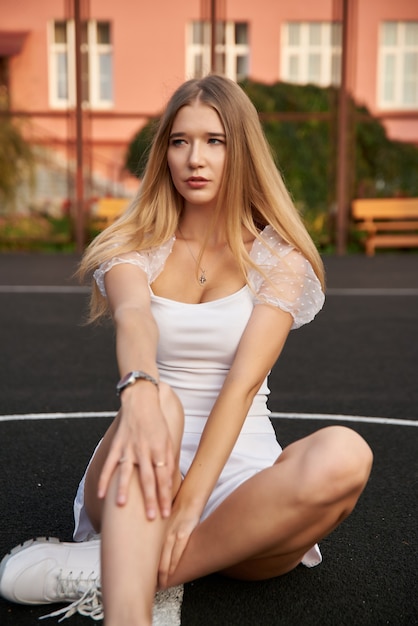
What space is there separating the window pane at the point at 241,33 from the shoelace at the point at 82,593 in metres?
18.1

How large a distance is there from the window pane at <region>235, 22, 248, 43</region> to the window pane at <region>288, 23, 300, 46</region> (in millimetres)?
945

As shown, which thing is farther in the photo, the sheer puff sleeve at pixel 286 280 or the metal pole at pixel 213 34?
the metal pole at pixel 213 34

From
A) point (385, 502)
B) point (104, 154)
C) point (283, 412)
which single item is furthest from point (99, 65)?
point (385, 502)

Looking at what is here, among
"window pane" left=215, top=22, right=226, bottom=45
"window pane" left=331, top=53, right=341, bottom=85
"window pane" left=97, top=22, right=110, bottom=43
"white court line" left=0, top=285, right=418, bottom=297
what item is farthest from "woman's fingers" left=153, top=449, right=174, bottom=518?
"window pane" left=97, top=22, right=110, bottom=43

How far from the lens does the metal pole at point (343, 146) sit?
45.7 ft

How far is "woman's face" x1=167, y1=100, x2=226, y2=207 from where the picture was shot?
2.77m

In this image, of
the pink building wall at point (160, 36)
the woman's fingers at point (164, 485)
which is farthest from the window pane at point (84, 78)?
the woman's fingers at point (164, 485)

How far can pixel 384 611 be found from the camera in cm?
264

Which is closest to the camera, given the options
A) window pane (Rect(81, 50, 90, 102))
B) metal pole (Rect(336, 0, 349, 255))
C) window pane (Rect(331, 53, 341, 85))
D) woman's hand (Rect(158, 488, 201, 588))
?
woman's hand (Rect(158, 488, 201, 588))

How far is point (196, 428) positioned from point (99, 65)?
18117 mm

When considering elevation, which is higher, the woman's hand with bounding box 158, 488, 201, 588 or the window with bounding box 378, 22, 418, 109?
the window with bounding box 378, 22, 418, 109

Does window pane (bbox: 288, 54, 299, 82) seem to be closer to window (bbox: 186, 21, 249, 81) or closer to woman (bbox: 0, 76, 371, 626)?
window (bbox: 186, 21, 249, 81)

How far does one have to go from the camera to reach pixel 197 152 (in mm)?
2775

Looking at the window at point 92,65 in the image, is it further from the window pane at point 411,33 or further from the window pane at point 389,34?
the window pane at point 411,33
